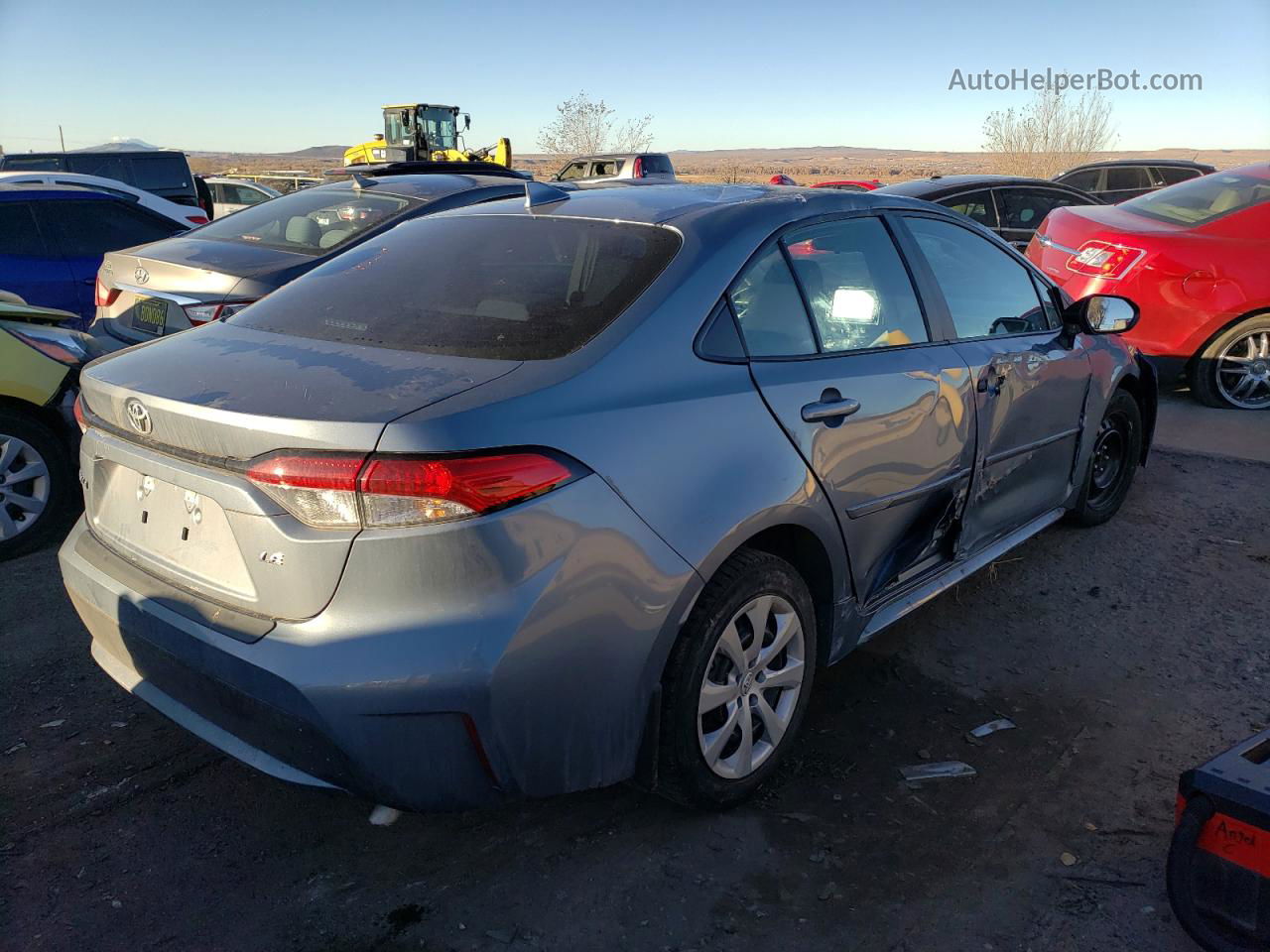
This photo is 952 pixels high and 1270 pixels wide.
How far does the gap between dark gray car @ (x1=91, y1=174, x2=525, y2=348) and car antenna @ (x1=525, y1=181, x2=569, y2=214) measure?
2.38 m

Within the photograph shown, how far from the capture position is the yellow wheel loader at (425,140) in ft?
93.4

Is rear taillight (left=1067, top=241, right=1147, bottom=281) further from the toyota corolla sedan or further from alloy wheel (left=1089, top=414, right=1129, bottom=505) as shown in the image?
the toyota corolla sedan

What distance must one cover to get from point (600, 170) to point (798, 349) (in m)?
18.7

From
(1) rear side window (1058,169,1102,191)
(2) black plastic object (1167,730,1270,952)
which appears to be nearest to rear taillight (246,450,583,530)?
(2) black plastic object (1167,730,1270,952)

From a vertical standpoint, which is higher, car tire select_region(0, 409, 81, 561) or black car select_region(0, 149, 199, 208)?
black car select_region(0, 149, 199, 208)

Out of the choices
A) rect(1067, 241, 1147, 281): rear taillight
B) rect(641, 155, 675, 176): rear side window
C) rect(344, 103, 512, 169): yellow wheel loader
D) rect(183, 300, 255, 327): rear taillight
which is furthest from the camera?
rect(344, 103, 512, 169): yellow wheel loader

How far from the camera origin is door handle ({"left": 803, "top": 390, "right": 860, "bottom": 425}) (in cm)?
279

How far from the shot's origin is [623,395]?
235 centimetres

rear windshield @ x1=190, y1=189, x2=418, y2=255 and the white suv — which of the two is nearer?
rear windshield @ x1=190, y1=189, x2=418, y2=255

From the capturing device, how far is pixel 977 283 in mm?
3891

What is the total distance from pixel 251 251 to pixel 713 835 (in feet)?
15.7

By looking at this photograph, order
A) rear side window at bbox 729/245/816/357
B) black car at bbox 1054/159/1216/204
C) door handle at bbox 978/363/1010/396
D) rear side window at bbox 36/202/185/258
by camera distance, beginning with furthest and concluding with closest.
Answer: black car at bbox 1054/159/1216/204 < rear side window at bbox 36/202/185/258 < door handle at bbox 978/363/1010/396 < rear side window at bbox 729/245/816/357

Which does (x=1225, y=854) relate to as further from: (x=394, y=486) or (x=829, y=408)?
(x=394, y=486)

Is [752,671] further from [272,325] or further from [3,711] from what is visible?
[3,711]
